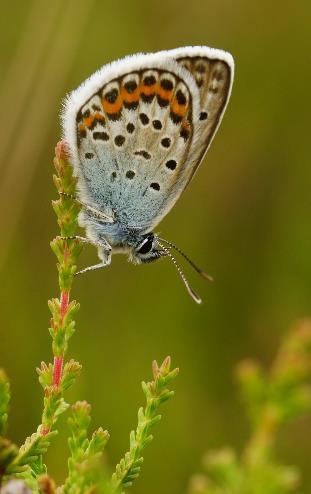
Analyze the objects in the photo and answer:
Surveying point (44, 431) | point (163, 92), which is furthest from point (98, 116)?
point (44, 431)

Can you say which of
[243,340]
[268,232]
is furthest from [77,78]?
[243,340]

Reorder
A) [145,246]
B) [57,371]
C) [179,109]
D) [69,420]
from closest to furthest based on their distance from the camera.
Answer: [69,420] < [57,371] < [179,109] < [145,246]

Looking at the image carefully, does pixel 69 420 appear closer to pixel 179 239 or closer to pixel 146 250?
pixel 146 250

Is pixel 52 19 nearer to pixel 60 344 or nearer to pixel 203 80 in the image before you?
pixel 203 80

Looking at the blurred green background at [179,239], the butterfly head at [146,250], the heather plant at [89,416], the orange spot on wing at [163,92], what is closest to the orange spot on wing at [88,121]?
the orange spot on wing at [163,92]

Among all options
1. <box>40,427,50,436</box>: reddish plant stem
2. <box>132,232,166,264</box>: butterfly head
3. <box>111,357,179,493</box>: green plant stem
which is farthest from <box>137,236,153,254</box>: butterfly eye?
<box>40,427,50,436</box>: reddish plant stem

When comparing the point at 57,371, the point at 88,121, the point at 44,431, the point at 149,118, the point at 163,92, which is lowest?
the point at 44,431
